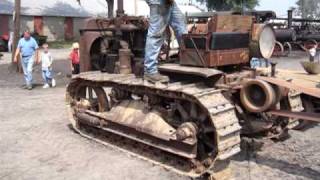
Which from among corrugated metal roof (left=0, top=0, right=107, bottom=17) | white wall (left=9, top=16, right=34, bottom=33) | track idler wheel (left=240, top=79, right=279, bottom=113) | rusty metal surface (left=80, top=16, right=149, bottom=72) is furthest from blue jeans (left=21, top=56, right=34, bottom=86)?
white wall (left=9, top=16, right=34, bottom=33)

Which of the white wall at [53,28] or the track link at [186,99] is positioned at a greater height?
the white wall at [53,28]

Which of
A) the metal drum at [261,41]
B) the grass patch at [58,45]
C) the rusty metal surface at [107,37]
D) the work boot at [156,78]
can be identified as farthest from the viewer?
the grass patch at [58,45]

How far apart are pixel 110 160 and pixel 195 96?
1877 mm

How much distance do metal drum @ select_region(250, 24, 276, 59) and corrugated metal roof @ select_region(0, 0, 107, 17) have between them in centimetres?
3973

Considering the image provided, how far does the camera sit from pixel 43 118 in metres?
10.8

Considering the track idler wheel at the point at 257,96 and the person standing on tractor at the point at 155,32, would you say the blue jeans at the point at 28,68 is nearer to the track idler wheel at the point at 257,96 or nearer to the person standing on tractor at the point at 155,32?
the person standing on tractor at the point at 155,32

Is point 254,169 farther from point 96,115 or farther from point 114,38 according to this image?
point 114,38

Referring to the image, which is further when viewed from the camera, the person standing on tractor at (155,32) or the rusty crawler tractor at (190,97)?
the person standing on tractor at (155,32)

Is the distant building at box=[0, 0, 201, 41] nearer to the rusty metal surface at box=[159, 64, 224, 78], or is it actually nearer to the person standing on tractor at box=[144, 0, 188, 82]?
the person standing on tractor at box=[144, 0, 188, 82]

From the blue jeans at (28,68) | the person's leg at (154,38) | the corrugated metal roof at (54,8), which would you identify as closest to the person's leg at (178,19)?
the person's leg at (154,38)

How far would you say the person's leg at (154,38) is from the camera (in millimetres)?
7656

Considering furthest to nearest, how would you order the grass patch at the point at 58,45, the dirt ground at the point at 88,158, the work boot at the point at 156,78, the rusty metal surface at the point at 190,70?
the grass patch at the point at 58,45
the work boot at the point at 156,78
the dirt ground at the point at 88,158
the rusty metal surface at the point at 190,70

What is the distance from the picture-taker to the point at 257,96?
6723mm

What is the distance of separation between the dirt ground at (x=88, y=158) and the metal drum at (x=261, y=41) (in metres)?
1.46
